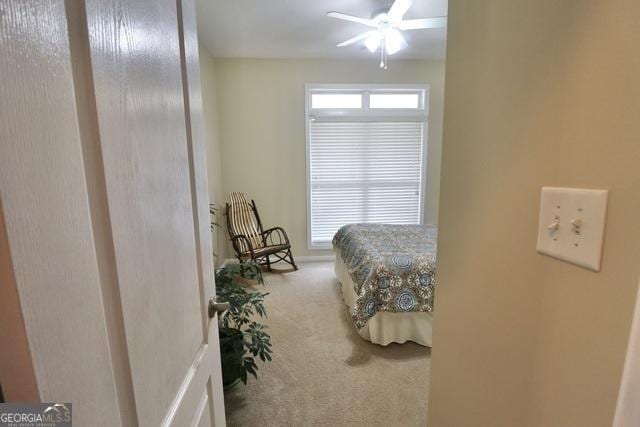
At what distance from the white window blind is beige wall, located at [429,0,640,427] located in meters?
3.39

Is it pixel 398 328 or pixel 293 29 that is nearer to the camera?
pixel 398 328

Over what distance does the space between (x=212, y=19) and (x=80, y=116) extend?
3.01 metres

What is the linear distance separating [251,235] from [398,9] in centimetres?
287

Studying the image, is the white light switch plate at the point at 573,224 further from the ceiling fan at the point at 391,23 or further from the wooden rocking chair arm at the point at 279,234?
the wooden rocking chair arm at the point at 279,234

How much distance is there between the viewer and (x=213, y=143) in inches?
144

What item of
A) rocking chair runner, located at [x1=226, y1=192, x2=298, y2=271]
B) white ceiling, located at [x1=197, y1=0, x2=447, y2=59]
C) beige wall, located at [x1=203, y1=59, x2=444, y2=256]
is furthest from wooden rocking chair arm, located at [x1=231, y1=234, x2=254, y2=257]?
white ceiling, located at [x1=197, y1=0, x2=447, y2=59]

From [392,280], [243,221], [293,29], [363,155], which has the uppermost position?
[293,29]

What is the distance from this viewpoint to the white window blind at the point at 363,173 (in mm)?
4125

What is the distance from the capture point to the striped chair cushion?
12.4 feet

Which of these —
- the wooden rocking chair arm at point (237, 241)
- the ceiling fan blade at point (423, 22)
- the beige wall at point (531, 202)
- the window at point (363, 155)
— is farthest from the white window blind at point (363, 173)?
the beige wall at point (531, 202)

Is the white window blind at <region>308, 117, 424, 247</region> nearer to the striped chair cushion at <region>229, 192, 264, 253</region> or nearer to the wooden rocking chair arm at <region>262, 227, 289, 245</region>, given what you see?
the wooden rocking chair arm at <region>262, 227, 289, 245</region>

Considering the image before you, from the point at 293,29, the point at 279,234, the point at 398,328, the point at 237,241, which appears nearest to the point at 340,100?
the point at 293,29

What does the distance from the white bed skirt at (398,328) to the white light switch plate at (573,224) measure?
5.90 feet

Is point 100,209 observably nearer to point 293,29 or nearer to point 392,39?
point 392,39
